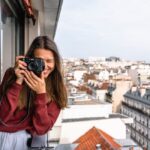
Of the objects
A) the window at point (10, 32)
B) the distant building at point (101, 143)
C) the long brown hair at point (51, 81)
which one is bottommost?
the distant building at point (101, 143)

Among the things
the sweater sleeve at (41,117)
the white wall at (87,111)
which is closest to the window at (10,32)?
the sweater sleeve at (41,117)

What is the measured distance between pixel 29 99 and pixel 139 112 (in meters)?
17.1

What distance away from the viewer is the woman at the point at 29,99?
889mm

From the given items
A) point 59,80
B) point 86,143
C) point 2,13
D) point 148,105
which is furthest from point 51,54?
point 148,105

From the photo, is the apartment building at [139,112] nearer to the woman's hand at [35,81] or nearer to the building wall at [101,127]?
the building wall at [101,127]

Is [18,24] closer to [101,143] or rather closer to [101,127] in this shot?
[101,143]

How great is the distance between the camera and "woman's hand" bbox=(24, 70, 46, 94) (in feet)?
2.91

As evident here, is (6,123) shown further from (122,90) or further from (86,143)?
(122,90)

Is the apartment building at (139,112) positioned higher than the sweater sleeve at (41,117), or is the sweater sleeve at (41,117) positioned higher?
the sweater sleeve at (41,117)

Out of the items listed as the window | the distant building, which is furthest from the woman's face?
the distant building

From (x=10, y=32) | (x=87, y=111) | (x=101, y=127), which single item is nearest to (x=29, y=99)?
(x=10, y=32)

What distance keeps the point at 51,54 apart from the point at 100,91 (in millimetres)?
21778

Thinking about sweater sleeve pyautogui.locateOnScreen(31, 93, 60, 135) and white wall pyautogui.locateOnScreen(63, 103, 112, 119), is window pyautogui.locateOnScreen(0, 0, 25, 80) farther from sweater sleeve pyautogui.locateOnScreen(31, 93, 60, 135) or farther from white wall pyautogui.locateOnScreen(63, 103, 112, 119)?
white wall pyautogui.locateOnScreen(63, 103, 112, 119)

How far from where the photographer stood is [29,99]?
3.07 feet
